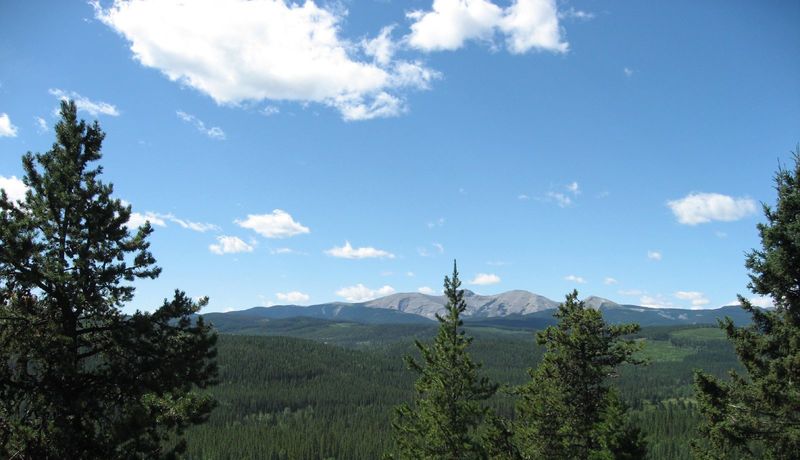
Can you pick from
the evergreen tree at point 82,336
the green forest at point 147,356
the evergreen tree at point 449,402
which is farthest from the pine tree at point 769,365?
the evergreen tree at point 82,336

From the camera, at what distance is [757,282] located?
1967cm

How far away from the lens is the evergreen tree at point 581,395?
72.3ft

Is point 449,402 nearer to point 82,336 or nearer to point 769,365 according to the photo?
point 769,365

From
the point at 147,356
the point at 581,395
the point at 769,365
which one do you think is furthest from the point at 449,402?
the point at 147,356

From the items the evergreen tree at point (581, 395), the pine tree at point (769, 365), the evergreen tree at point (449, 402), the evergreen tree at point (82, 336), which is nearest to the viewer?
the evergreen tree at point (82, 336)

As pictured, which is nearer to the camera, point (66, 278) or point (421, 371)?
point (66, 278)

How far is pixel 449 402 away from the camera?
26.7 metres

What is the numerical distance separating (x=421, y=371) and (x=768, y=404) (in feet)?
54.0

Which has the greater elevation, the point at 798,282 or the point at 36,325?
the point at 798,282

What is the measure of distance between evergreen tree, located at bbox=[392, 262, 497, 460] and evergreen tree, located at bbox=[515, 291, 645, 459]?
3553 millimetres

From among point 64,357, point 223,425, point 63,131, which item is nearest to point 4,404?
point 64,357

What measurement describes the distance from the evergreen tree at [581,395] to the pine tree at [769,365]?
322cm

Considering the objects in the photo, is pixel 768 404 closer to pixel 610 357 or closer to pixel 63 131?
pixel 610 357

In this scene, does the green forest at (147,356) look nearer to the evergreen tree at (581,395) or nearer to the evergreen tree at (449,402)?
the evergreen tree at (581,395)
